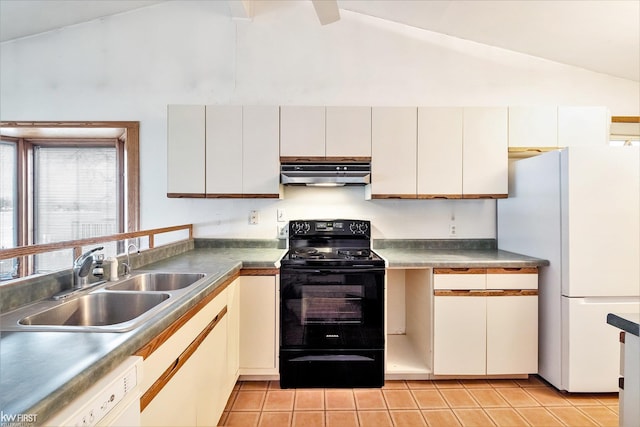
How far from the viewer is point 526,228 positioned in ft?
8.04

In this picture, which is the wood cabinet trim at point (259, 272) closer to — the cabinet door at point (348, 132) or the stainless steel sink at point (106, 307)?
the stainless steel sink at point (106, 307)

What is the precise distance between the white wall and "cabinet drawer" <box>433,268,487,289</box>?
0.68 m

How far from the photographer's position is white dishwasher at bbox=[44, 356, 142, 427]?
66cm

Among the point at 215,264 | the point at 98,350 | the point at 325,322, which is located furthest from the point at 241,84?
the point at 98,350

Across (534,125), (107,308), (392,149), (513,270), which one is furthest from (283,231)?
(534,125)

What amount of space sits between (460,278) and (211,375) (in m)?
1.71

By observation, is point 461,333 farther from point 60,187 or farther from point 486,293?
point 60,187

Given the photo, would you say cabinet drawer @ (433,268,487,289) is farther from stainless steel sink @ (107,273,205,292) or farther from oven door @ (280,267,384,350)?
stainless steel sink @ (107,273,205,292)

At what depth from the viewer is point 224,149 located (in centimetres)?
251

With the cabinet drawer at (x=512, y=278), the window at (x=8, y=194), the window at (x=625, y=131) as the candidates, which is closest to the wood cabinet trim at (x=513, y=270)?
the cabinet drawer at (x=512, y=278)

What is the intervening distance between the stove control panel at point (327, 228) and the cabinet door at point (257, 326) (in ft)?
2.10

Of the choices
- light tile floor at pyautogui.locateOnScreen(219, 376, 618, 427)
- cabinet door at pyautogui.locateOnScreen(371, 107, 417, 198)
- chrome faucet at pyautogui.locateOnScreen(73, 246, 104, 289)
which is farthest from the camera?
cabinet door at pyautogui.locateOnScreen(371, 107, 417, 198)

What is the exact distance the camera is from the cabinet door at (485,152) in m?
2.54

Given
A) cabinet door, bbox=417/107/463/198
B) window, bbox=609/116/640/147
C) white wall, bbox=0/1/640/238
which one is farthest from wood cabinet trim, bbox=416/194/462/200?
window, bbox=609/116/640/147
